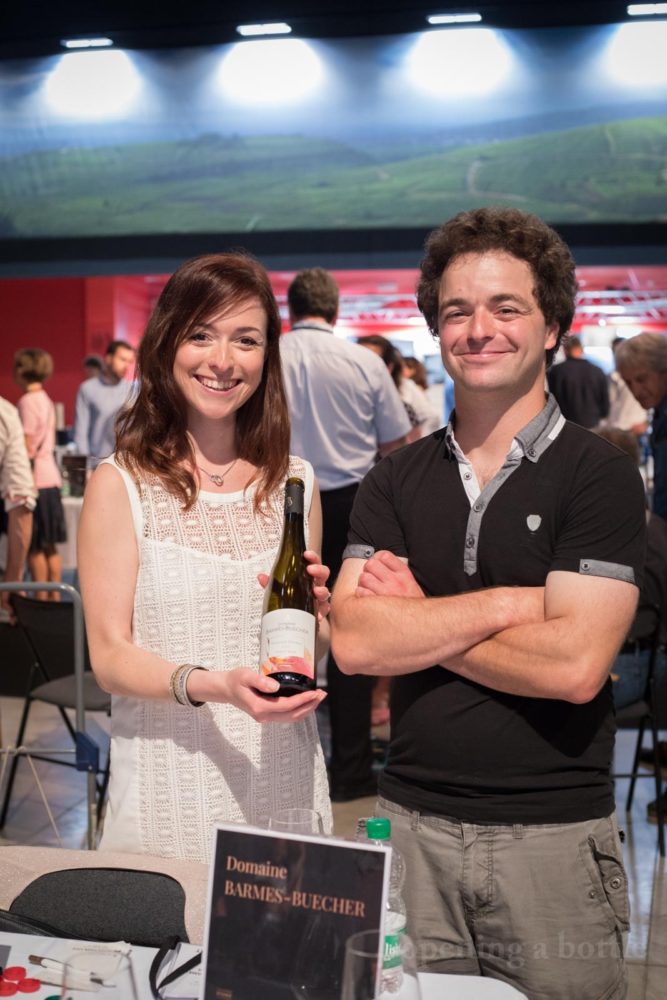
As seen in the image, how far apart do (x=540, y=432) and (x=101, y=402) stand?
Answer: 21.9 ft

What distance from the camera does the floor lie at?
310cm

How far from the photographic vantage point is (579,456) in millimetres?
1625

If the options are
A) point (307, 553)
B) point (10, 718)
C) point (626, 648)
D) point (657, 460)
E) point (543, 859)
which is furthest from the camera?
point (10, 718)

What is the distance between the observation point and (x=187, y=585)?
5.98ft

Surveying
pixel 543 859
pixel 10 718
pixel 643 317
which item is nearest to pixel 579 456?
pixel 543 859

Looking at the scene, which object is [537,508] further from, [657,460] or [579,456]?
[657,460]

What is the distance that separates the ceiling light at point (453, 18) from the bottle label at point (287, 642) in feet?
23.9

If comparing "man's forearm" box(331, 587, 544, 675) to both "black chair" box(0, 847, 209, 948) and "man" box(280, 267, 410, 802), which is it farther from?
"man" box(280, 267, 410, 802)

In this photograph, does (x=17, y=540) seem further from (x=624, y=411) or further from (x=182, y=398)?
(x=624, y=411)

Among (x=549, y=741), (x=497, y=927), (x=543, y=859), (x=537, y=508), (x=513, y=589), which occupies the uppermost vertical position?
(x=537, y=508)

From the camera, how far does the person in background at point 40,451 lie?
23.5 feet

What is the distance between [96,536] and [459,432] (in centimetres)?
62

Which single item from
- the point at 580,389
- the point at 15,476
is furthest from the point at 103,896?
the point at 580,389

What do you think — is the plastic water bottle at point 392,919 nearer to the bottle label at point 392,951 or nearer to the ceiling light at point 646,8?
the bottle label at point 392,951
